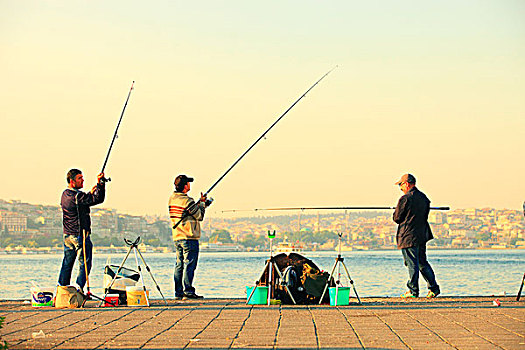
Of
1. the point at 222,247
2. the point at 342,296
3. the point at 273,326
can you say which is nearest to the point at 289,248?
the point at 342,296

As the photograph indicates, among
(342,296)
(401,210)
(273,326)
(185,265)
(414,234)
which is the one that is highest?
(401,210)

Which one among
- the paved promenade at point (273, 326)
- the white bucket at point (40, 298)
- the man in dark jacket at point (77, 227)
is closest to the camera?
the paved promenade at point (273, 326)

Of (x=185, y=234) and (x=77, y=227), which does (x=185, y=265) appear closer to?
(x=185, y=234)

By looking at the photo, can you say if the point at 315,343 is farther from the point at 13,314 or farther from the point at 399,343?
the point at 13,314

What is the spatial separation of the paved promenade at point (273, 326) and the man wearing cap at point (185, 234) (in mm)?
895

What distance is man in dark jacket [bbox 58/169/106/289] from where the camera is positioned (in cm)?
1064

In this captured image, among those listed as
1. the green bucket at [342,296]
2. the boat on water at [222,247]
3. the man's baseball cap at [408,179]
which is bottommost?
the green bucket at [342,296]

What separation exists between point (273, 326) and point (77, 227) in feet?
12.4

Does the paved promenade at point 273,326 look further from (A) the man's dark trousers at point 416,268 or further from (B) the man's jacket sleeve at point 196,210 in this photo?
(B) the man's jacket sleeve at point 196,210

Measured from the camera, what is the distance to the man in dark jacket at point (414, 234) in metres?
11.4

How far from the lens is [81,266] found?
10.8m

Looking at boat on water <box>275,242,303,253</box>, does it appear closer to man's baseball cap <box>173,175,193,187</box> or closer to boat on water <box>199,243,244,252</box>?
man's baseball cap <box>173,175,193,187</box>

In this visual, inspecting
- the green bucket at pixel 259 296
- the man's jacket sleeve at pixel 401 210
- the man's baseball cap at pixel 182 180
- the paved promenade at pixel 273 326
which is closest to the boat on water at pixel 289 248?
the green bucket at pixel 259 296

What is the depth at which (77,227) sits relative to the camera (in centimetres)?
1074
